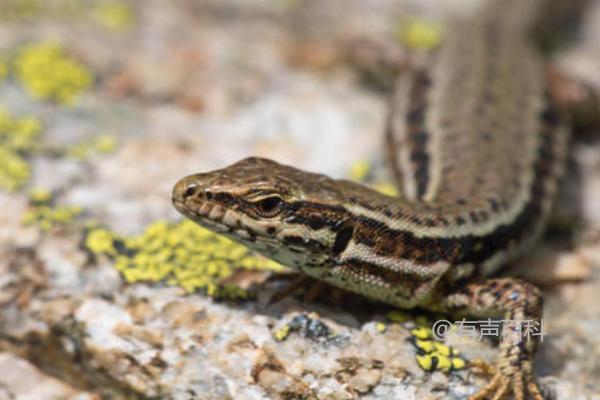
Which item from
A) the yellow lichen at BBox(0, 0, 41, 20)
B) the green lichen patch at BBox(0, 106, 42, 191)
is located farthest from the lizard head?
the yellow lichen at BBox(0, 0, 41, 20)

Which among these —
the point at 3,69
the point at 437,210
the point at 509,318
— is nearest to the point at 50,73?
the point at 3,69

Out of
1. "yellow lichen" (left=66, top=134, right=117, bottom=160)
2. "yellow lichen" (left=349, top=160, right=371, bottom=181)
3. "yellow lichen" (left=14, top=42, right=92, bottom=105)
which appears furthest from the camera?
"yellow lichen" (left=14, top=42, right=92, bottom=105)

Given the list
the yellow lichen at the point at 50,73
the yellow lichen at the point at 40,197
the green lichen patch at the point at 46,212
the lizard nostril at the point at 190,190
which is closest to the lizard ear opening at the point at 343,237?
the lizard nostril at the point at 190,190

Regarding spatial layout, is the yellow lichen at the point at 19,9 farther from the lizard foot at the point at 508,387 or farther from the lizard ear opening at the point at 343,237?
the lizard foot at the point at 508,387

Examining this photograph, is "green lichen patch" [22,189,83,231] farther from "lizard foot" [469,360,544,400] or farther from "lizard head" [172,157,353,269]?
"lizard foot" [469,360,544,400]

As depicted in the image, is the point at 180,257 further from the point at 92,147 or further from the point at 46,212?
Answer: the point at 92,147

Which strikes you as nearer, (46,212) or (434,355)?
(434,355)

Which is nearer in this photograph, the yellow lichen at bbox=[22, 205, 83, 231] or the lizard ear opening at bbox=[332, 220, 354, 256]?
the lizard ear opening at bbox=[332, 220, 354, 256]
